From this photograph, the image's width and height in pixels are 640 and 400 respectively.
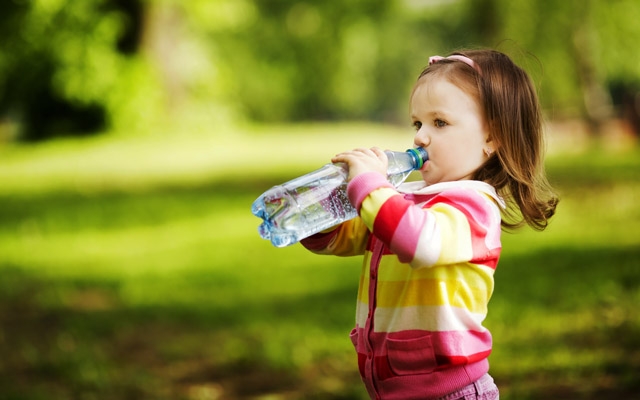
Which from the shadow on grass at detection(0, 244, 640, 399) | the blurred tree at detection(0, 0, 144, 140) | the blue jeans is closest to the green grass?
the shadow on grass at detection(0, 244, 640, 399)

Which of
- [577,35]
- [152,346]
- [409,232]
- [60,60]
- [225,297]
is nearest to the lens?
[409,232]

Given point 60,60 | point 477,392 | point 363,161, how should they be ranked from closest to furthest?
point 363,161 < point 477,392 < point 60,60

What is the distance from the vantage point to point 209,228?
9.77 metres

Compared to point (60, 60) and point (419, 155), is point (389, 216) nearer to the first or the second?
point (419, 155)

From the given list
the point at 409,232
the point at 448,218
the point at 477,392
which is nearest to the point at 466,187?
the point at 448,218

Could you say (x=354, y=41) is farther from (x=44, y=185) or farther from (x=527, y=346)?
(x=527, y=346)

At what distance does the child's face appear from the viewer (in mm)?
2268

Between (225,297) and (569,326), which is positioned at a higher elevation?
(225,297)

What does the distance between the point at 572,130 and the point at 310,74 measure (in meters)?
11.7

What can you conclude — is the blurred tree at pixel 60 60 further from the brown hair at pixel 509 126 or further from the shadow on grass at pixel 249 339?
the brown hair at pixel 509 126

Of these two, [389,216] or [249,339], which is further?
[249,339]

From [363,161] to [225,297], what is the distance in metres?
4.90

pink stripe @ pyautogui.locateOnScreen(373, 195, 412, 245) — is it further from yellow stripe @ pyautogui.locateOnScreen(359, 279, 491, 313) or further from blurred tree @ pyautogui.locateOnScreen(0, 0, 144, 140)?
blurred tree @ pyautogui.locateOnScreen(0, 0, 144, 140)

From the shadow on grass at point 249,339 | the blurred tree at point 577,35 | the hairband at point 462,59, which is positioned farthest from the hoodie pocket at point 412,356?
the blurred tree at point 577,35
